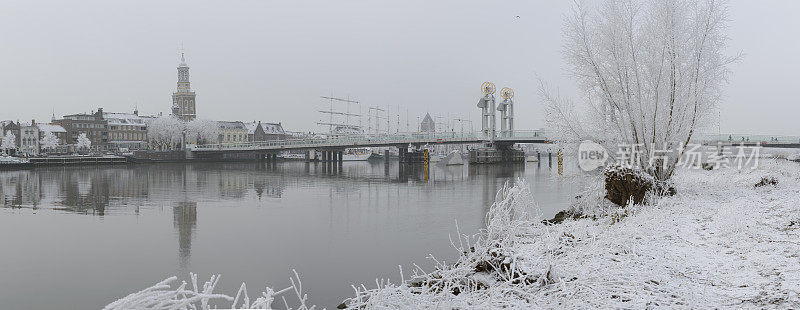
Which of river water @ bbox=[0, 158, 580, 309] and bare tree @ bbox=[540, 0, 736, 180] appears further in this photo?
bare tree @ bbox=[540, 0, 736, 180]

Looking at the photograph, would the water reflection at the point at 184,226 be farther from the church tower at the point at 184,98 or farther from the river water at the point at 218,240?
the church tower at the point at 184,98

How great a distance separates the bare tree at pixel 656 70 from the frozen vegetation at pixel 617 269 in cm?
386

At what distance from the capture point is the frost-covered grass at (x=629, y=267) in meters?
6.33

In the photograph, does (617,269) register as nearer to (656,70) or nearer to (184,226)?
(656,70)

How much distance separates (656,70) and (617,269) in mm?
10995

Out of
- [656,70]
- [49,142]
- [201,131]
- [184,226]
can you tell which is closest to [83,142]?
[49,142]

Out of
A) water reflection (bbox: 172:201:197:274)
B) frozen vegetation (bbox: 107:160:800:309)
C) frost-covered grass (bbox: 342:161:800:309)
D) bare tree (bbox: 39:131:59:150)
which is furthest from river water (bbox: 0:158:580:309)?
bare tree (bbox: 39:131:59:150)

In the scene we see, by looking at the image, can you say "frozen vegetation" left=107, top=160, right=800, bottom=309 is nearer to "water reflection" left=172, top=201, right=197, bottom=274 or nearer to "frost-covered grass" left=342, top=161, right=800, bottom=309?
"frost-covered grass" left=342, top=161, right=800, bottom=309

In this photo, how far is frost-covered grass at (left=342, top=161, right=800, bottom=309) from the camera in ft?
20.8

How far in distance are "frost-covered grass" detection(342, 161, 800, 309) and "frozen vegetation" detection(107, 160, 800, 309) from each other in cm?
2

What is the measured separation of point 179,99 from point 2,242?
145m

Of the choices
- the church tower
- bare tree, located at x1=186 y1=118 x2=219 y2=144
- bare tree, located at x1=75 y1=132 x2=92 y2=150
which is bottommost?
bare tree, located at x1=75 y1=132 x2=92 y2=150

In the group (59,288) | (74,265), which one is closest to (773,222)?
(59,288)

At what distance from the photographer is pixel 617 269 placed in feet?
25.6
